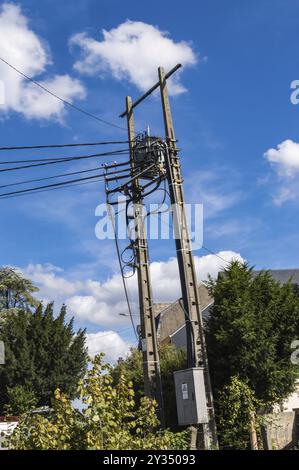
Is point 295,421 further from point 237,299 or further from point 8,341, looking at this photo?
point 8,341

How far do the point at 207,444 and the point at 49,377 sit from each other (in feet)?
64.2

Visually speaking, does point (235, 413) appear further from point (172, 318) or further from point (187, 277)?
point (172, 318)

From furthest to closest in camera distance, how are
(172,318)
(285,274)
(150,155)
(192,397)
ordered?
1. (172,318)
2. (285,274)
3. (150,155)
4. (192,397)

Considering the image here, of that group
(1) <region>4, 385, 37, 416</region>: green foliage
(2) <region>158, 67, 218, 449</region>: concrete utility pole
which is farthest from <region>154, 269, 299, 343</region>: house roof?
(2) <region>158, 67, 218, 449</region>: concrete utility pole

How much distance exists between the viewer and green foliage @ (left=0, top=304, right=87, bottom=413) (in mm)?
28844

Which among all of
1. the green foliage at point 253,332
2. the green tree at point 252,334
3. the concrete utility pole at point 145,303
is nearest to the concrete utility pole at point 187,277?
the concrete utility pole at point 145,303

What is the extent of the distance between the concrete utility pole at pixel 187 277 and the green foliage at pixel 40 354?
58.6ft

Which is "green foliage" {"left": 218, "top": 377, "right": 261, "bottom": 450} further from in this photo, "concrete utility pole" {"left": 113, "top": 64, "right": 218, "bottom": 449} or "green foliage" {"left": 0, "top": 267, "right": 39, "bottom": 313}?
"green foliage" {"left": 0, "top": 267, "right": 39, "bottom": 313}

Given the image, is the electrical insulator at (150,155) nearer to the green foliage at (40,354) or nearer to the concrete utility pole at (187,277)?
the concrete utility pole at (187,277)

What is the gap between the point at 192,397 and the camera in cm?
1159

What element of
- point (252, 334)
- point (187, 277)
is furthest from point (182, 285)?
point (252, 334)

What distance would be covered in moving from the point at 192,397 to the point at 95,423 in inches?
202

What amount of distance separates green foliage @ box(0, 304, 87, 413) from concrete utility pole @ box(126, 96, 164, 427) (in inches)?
646
